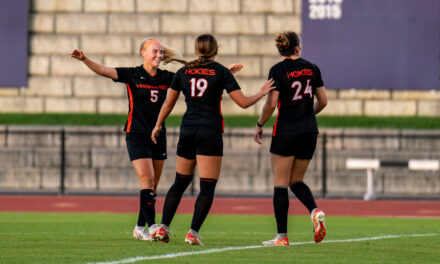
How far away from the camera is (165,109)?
1064cm

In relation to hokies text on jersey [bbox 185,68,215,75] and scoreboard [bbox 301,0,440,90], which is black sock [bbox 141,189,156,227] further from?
scoreboard [bbox 301,0,440,90]

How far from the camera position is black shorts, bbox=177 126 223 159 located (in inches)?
410

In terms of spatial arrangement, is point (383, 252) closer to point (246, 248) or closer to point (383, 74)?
point (246, 248)

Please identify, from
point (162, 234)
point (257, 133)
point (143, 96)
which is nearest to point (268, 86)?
point (257, 133)

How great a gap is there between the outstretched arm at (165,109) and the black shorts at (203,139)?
0.24 m

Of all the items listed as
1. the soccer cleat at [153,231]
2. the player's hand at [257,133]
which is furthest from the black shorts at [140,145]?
the player's hand at [257,133]

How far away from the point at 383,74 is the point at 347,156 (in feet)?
12.0

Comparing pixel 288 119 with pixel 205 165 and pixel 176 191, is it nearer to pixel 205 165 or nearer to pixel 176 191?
pixel 205 165

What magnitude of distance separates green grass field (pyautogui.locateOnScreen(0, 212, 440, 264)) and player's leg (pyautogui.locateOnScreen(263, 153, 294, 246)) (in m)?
0.23

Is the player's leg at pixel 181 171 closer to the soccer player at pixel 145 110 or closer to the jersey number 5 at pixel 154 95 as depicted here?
the soccer player at pixel 145 110

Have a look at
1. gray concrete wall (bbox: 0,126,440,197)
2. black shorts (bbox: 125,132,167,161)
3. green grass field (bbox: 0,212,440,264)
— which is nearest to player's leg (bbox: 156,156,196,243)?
green grass field (bbox: 0,212,440,264)

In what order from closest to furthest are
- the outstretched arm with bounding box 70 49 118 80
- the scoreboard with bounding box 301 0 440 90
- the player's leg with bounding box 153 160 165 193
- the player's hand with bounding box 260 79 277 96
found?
the player's hand with bounding box 260 79 277 96 → the outstretched arm with bounding box 70 49 118 80 → the player's leg with bounding box 153 160 165 193 → the scoreboard with bounding box 301 0 440 90

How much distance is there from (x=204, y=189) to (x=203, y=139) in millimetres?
469

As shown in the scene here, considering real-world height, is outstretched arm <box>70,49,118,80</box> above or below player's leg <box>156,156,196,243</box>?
above
